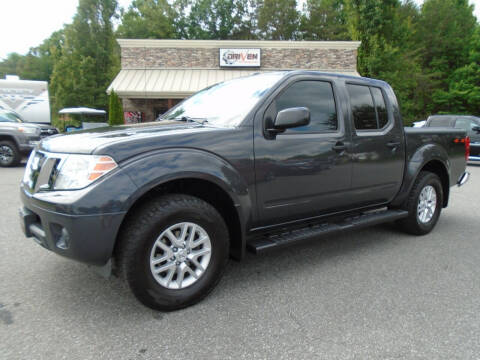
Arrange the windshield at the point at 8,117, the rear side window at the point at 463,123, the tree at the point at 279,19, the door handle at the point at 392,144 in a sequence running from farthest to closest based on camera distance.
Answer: the tree at the point at 279,19, the rear side window at the point at 463,123, the windshield at the point at 8,117, the door handle at the point at 392,144

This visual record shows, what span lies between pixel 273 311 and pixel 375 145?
210 cm

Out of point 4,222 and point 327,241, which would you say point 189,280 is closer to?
point 327,241

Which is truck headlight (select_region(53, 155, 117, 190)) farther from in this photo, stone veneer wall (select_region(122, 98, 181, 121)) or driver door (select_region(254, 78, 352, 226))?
stone veneer wall (select_region(122, 98, 181, 121))

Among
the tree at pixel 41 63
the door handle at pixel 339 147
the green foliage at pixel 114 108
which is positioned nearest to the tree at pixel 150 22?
the tree at pixel 41 63

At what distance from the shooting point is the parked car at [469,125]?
1292 centimetres

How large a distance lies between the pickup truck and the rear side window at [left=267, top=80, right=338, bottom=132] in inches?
0.5

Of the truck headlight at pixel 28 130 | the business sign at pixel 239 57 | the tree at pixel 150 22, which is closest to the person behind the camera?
the truck headlight at pixel 28 130

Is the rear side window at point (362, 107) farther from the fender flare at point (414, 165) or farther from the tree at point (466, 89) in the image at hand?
the tree at point (466, 89)

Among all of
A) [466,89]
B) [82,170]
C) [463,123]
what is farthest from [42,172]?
[466,89]

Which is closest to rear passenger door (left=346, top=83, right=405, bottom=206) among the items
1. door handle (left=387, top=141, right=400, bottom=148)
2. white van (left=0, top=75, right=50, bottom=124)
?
door handle (left=387, top=141, right=400, bottom=148)

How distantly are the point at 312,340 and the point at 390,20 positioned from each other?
22.6 metres

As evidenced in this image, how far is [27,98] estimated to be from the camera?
56.4 feet

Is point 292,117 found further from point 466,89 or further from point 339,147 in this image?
point 466,89

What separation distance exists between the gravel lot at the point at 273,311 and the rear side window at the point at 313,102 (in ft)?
4.48
